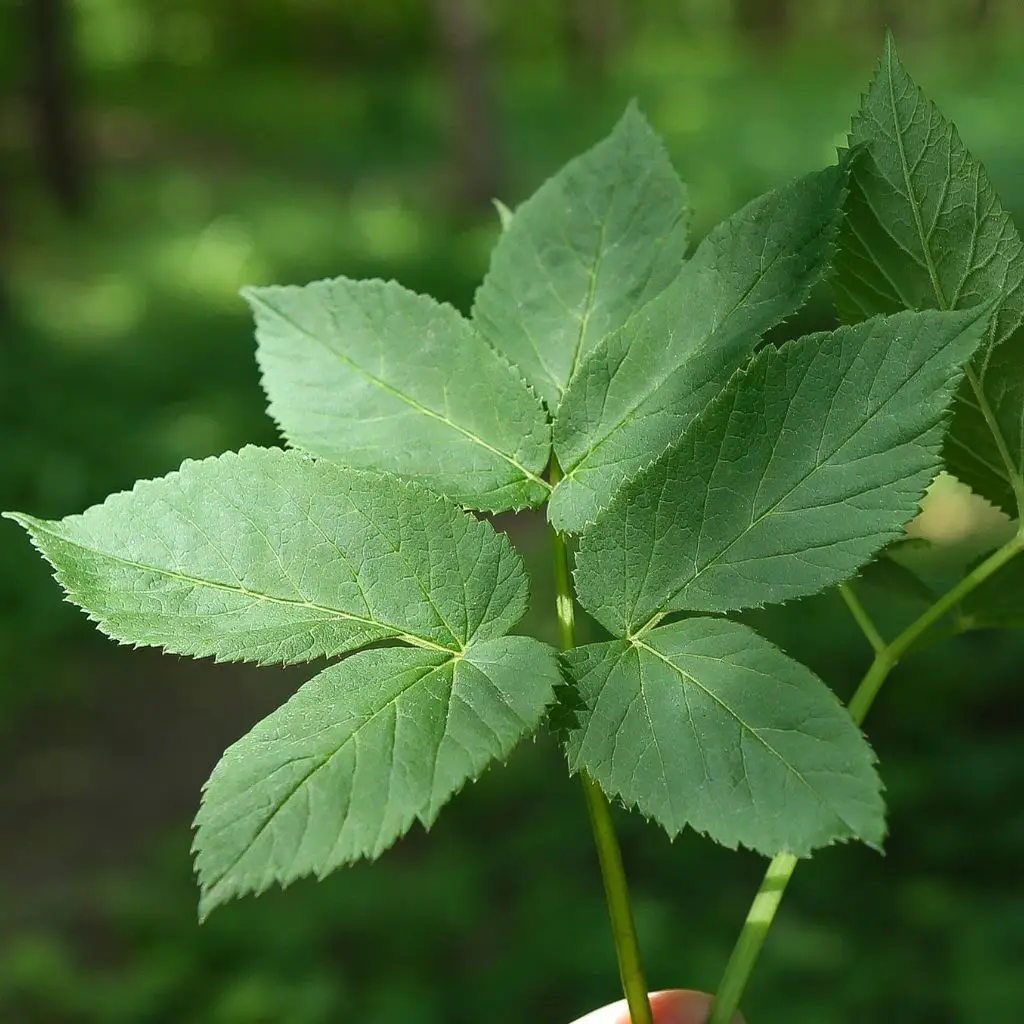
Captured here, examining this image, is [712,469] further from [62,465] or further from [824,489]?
[62,465]

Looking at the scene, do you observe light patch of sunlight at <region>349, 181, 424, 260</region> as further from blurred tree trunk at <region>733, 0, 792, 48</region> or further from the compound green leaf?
blurred tree trunk at <region>733, 0, 792, 48</region>

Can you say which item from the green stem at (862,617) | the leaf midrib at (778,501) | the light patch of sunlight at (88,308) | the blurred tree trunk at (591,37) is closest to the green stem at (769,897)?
the green stem at (862,617)

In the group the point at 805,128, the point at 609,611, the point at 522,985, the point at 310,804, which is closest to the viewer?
the point at 310,804

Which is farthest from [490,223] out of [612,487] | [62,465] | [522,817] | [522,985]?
[612,487]

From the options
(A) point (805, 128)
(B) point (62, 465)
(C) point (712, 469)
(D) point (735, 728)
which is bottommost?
(A) point (805, 128)

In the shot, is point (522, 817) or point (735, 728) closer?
point (735, 728)

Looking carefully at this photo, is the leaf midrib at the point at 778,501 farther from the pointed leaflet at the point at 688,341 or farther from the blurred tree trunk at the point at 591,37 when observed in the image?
the blurred tree trunk at the point at 591,37
